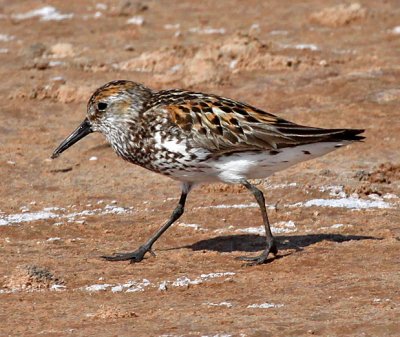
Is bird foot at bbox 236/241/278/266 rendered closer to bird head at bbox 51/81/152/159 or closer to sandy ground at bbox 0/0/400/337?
sandy ground at bbox 0/0/400/337

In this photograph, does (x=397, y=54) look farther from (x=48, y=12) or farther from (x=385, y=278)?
(x=385, y=278)

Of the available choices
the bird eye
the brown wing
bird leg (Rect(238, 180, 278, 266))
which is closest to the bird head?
the bird eye

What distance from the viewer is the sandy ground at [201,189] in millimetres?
9992

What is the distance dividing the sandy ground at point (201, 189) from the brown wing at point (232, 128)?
1.24 meters

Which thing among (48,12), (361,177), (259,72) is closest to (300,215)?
(361,177)

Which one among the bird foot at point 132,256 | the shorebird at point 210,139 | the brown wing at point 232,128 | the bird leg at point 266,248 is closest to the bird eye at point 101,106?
the shorebird at point 210,139

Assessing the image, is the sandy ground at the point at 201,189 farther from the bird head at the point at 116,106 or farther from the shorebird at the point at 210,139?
the bird head at the point at 116,106

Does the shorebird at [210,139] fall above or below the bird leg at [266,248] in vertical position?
above

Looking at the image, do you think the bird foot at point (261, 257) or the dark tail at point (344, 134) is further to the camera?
the bird foot at point (261, 257)

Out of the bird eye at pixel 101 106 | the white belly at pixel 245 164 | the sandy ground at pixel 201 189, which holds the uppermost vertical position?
the bird eye at pixel 101 106

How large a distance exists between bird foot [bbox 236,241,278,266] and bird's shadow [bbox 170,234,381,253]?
1.25ft

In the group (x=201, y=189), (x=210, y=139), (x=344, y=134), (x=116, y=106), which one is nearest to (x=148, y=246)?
(x=210, y=139)

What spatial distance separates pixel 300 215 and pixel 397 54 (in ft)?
24.2

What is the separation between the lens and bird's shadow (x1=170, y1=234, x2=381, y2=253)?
1231 cm
